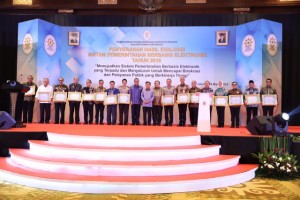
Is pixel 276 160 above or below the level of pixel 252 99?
below

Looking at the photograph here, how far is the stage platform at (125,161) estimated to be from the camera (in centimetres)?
445

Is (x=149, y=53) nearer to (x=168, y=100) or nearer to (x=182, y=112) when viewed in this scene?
(x=168, y=100)

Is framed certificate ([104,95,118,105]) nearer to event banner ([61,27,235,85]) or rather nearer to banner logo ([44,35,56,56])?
event banner ([61,27,235,85])

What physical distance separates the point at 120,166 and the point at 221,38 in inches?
265

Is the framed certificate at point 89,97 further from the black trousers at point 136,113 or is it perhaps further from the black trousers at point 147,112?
the black trousers at point 147,112

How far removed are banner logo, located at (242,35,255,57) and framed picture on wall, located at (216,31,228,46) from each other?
1.60ft

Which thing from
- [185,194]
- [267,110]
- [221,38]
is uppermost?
[221,38]

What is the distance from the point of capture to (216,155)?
19.0 ft

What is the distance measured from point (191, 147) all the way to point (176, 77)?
17.1 feet

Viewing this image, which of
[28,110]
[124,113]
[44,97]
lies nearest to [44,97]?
[44,97]

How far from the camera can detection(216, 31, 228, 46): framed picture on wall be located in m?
10.4

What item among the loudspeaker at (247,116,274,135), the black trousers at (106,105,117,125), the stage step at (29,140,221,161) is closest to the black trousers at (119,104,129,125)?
the black trousers at (106,105,117,125)

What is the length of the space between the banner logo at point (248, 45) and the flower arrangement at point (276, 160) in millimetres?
4831

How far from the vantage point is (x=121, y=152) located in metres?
5.04
